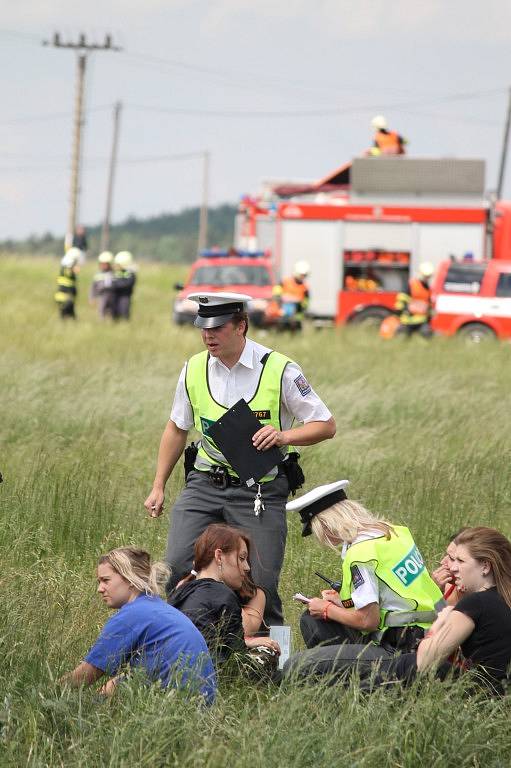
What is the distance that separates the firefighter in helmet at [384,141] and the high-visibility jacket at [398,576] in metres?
21.6

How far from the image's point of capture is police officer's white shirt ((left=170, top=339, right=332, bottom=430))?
595cm

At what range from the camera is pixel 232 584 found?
5531 mm

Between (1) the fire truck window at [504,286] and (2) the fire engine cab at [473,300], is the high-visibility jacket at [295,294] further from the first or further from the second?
(1) the fire truck window at [504,286]

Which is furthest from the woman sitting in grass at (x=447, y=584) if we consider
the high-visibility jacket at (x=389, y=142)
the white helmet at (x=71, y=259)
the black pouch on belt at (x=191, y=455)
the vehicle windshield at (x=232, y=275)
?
the high-visibility jacket at (x=389, y=142)

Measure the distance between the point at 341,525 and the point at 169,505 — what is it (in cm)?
268

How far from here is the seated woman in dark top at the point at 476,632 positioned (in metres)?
4.95

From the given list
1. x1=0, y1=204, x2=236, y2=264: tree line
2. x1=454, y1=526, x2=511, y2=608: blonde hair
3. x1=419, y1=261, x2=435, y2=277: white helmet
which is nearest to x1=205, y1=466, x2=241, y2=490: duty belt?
x1=454, y1=526, x2=511, y2=608: blonde hair

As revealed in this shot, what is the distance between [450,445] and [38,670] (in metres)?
5.69

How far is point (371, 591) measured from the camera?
546 cm

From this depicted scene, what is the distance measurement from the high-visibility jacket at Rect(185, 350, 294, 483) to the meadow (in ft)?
2.73

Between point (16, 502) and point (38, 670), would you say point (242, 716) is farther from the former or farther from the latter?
point (16, 502)

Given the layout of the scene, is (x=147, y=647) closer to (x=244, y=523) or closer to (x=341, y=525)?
(x=341, y=525)

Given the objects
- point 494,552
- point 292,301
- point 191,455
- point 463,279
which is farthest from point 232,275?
point 494,552

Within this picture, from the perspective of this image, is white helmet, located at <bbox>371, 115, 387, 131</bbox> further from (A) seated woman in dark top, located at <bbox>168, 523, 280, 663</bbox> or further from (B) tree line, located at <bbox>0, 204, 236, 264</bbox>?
(B) tree line, located at <bbox>0, 204, 236, 264</bbox>
